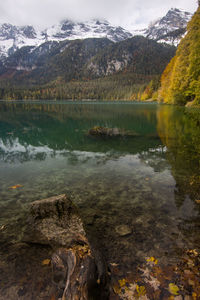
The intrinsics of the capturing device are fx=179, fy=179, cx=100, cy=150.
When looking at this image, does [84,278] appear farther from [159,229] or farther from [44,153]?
[44,153]

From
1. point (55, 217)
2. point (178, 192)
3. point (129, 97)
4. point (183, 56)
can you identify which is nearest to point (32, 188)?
point (55, 217)

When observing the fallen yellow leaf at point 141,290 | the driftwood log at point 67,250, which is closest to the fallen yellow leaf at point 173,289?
the fallen yellow leaf at point 141,290

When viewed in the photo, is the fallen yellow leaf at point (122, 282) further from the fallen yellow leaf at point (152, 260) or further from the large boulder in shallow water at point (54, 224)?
the large boulder in shallow water at point (54, 224)

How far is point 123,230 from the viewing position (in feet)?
21.4

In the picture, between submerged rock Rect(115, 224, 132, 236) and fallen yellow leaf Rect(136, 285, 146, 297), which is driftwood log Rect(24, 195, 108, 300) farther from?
submerged rock Rect(115, 224, 132, 236)

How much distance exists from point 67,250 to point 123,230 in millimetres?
2336

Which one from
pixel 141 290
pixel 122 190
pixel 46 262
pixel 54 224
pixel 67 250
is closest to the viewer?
pixel 141 290

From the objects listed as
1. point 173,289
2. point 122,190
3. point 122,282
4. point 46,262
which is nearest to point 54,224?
point 46,262

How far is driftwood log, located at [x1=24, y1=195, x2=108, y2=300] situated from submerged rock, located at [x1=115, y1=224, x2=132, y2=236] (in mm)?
1444

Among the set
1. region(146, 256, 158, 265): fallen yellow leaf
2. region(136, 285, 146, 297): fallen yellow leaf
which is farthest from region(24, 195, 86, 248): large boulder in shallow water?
region(146, 256, 158, 265): fallen yellow leaf

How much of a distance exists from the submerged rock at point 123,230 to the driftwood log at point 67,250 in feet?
4.74

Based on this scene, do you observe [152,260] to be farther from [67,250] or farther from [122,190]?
[122,190]

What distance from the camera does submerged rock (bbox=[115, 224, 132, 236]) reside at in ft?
20.9

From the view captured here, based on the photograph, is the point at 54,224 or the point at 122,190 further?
the point at 122,190
